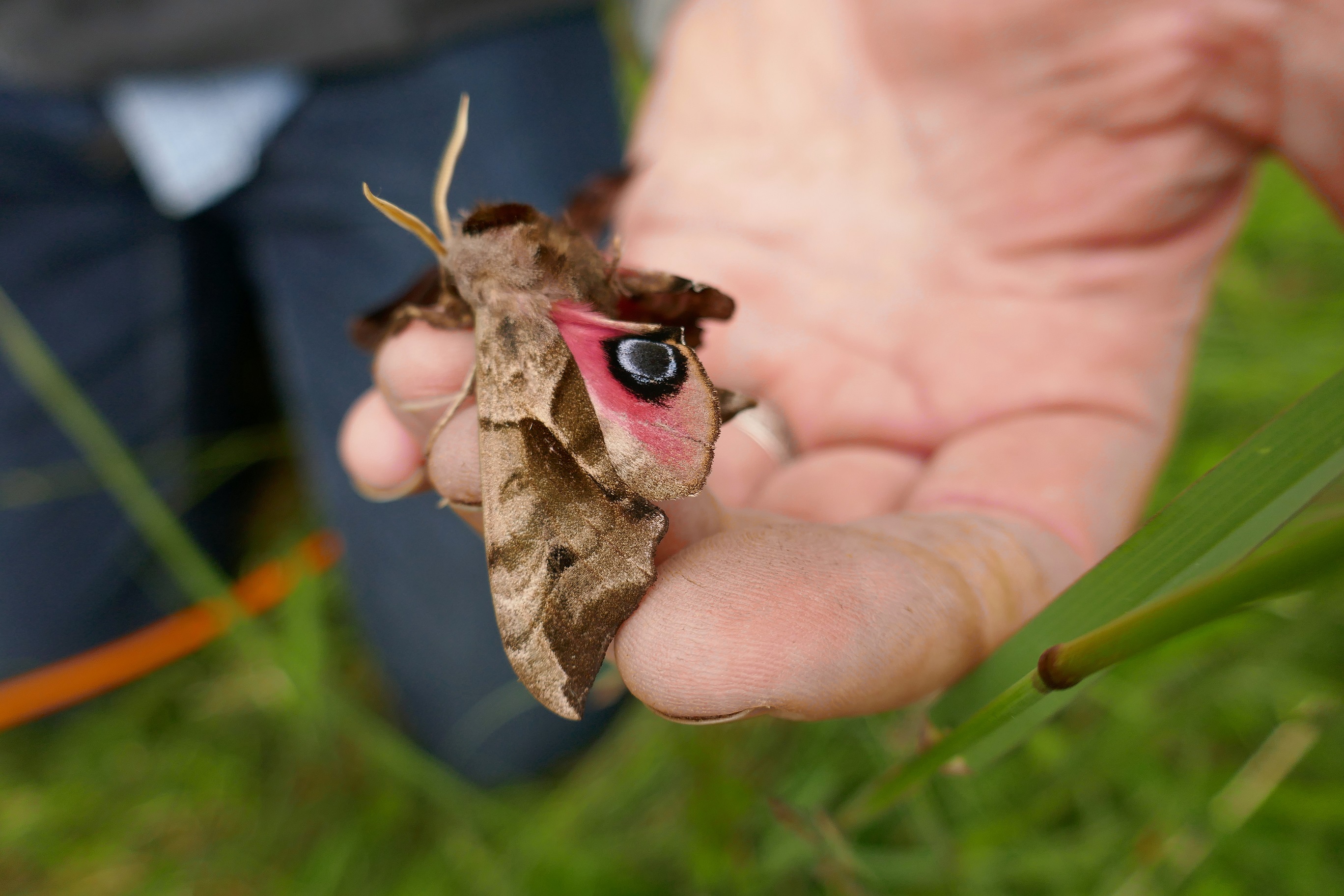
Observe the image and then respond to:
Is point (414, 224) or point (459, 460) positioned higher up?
point (414, 224)

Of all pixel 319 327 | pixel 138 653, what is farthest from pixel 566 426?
pixel 138 653

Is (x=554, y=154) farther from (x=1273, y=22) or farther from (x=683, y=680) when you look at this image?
(x=683, y=680)

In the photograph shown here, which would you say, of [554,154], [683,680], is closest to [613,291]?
[683,680]

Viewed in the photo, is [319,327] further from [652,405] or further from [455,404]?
[652,405]

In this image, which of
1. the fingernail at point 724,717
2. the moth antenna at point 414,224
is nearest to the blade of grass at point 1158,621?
the fingernail at point 724,717

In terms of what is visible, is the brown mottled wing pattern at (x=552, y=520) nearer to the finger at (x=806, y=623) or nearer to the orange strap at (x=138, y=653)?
the finger at (x=806, y=623)

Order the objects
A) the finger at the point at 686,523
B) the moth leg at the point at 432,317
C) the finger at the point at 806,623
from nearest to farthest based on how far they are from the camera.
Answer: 1. the finger at the point at 806,623
2. the finger at the point at 686,523
3. the moth leg at the point at 432,317

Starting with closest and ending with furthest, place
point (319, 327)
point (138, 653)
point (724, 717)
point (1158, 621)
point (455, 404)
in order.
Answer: point (1158, 621) < point (724, 717) < point (455, 404) < point (138, 653) < point (319, 327)
